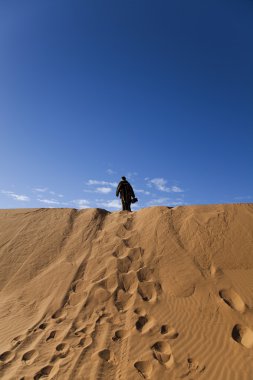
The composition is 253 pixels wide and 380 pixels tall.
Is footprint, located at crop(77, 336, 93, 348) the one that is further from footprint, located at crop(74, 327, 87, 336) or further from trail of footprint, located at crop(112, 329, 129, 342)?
trail of footprint, located at crop(112, 329, 129, 342)

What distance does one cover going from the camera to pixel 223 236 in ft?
21.8

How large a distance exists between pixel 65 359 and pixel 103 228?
13.5 feet

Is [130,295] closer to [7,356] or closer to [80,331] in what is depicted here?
[80,331]

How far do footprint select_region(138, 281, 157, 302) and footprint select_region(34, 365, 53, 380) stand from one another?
6.53 feet

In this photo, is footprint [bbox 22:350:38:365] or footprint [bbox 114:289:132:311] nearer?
footprint [bbox 22:350:38:365]

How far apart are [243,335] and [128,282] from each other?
224 cm

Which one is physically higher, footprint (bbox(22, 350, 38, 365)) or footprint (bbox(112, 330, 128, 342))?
footprint (bbox(112, 330, 128, 342))

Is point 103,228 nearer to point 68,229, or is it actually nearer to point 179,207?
point 68,229

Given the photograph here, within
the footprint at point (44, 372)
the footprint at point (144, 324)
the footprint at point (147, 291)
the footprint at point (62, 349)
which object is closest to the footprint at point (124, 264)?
the footprint at point (147, 291)

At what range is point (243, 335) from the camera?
4.41m

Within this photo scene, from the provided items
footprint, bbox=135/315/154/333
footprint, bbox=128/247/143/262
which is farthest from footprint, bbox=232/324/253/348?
footprint, bbox=128/247/143/262

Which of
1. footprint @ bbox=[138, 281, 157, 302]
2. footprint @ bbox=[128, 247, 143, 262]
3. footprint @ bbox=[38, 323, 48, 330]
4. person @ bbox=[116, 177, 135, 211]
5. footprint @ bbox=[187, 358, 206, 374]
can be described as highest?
person @ bbox=[116, 177, 135, 211]

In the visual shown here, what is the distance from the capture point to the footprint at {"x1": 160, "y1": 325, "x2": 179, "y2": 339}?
4.49m

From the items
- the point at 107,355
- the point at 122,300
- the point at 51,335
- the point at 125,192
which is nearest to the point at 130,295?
the point at 122,300
